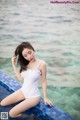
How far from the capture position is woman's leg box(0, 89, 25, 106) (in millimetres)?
1939

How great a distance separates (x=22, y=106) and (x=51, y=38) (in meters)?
1.35

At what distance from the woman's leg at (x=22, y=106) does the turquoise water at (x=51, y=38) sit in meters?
0.45

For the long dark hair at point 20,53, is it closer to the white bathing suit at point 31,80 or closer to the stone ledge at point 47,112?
the white bathing suit at point 31,80

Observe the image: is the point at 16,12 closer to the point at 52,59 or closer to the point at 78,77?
the point at 52,59

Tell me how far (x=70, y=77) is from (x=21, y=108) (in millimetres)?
864

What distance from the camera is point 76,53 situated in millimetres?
2768

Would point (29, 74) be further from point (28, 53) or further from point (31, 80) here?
point (28, 53)

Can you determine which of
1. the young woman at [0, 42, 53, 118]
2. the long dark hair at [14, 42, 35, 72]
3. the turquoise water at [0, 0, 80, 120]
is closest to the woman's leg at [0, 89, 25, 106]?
the young woman at [0, 42, 53, 118]

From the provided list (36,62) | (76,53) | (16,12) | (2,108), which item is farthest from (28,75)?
(16,12)

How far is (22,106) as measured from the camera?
1.83 metres

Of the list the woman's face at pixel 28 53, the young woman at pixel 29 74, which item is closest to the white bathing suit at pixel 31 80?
the young woman at pixel 29 74

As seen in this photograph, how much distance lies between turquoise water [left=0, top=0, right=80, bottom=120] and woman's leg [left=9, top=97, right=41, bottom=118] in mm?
453

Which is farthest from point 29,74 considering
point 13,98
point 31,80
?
point 13,98

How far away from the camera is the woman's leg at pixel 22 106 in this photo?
183 cm
